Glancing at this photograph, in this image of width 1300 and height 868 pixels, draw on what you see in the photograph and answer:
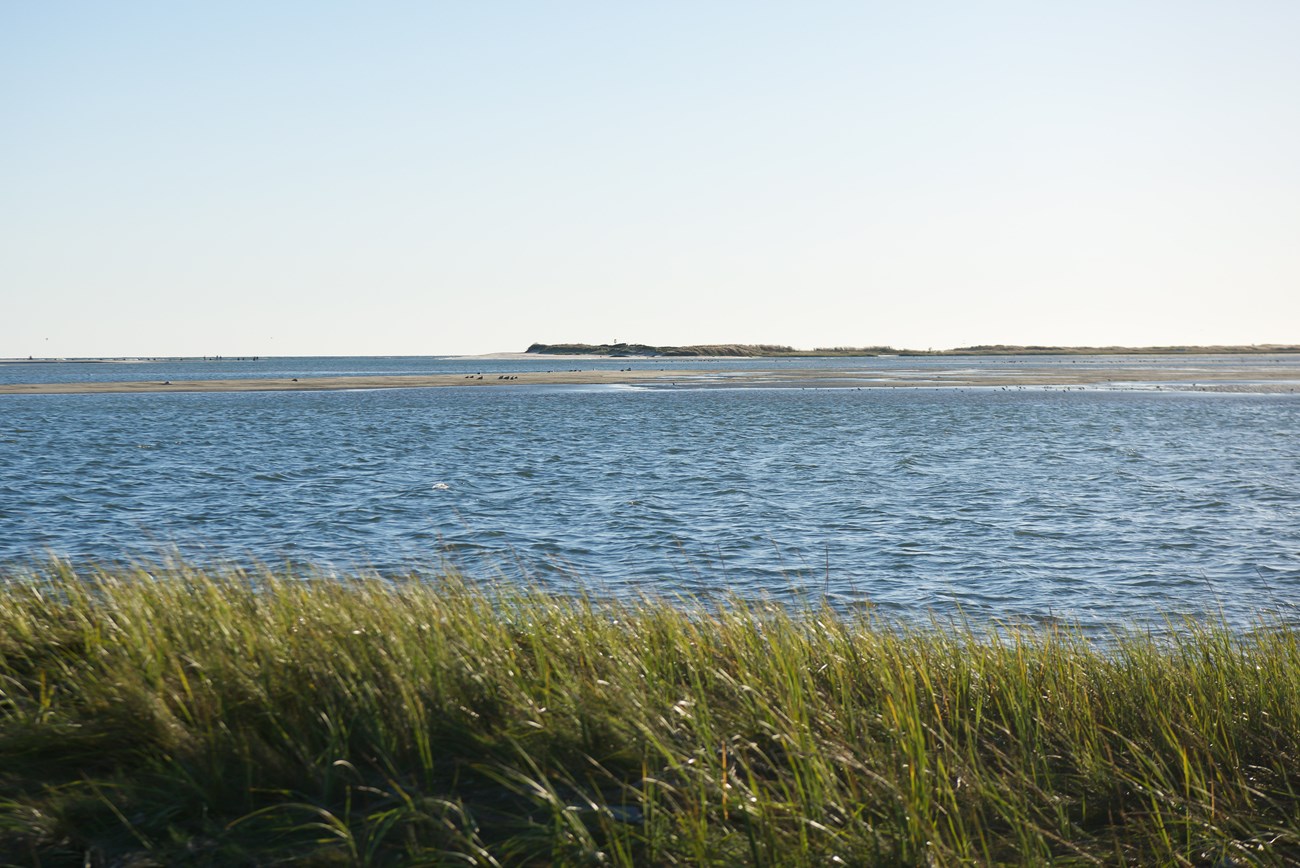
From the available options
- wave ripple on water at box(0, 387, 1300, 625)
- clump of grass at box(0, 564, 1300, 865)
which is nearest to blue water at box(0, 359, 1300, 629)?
wave ripple on water at box(0, 387, 1300, 625)

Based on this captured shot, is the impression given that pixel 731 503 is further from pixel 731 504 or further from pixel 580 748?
pixel 580 748

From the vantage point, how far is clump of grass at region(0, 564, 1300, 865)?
4621 millimetres

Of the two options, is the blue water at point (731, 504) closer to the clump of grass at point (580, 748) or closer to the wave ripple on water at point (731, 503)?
the wave ripple on water at point (731, 503)

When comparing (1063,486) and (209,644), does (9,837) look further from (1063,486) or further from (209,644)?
(1063,486)

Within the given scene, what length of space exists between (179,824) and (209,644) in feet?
4.99

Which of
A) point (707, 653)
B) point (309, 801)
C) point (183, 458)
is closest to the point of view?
point (309, 801)

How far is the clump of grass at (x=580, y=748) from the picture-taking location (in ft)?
15.2

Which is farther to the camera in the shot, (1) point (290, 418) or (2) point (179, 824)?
(1) point (290, 418)

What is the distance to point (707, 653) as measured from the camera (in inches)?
268

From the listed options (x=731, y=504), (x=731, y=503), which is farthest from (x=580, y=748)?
(x=731, y=503)

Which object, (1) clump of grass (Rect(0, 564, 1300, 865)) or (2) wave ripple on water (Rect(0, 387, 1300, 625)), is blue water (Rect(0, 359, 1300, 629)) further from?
(1) clump of grass (Rect(0, 564, 1300, 865))

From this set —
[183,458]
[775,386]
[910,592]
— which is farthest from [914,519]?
[775,386]

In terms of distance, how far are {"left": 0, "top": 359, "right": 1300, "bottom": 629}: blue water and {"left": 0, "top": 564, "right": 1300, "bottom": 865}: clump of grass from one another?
297 cm

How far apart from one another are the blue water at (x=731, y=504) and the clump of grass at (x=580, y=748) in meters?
2.97
